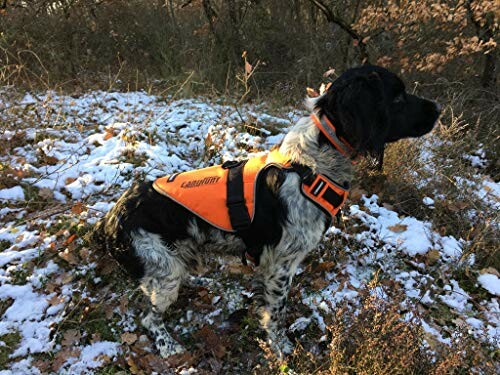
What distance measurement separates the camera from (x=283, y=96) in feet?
24.1

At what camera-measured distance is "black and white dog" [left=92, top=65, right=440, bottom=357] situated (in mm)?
2469

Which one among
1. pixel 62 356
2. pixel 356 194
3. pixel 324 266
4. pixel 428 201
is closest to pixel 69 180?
pixel 62 356

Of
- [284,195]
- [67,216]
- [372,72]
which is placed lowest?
[67,216]

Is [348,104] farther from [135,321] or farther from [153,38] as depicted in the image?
[153,38]

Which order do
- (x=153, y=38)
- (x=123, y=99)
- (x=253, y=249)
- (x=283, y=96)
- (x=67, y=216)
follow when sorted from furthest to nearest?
1. (x=153, y=38)
2. (x=283, y=96)
3. (x=123, y=99)
4. (x=67, y=216)
5. (x=253, y=249)

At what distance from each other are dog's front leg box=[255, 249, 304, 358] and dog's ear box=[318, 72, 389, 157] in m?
0.94

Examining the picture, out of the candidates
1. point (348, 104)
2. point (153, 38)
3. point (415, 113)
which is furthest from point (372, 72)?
point (153, 38)

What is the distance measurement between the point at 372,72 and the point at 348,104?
315 millimetres

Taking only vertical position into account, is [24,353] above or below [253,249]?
below

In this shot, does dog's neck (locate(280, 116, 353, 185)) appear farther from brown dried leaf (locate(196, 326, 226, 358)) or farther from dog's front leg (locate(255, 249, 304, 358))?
brown dried leaf (locate(196, 326, 226, 358))

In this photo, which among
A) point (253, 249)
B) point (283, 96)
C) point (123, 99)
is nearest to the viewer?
point (253, 249)

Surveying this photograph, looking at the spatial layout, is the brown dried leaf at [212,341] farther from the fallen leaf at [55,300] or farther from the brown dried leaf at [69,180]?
the brown dried leaf at [69,180]

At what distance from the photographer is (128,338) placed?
2895 millimetres

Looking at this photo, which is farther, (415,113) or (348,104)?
(415,113)
